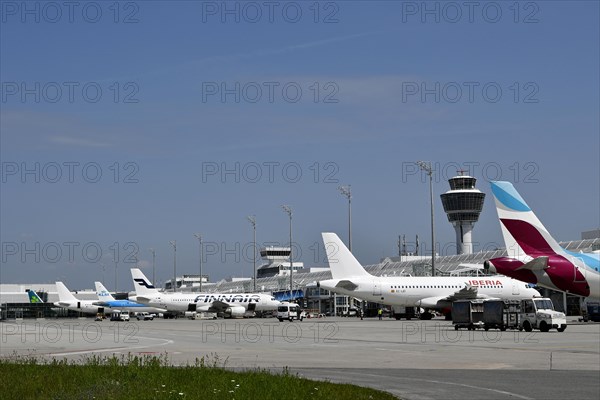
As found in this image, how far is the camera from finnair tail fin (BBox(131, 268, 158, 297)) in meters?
140

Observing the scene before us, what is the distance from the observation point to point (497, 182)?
59.6 m

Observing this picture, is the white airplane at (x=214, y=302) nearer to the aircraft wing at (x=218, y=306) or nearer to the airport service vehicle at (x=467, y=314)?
the aircraft wing at (x=218, y=306)

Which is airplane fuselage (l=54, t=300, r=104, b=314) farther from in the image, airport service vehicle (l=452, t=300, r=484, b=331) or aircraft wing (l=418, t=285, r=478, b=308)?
airport service vehicle (l=452, t=300, r=484, b=331)

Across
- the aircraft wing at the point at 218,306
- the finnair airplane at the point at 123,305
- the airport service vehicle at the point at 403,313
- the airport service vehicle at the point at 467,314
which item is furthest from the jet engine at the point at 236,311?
the airport service vehicle at the point at 467,314

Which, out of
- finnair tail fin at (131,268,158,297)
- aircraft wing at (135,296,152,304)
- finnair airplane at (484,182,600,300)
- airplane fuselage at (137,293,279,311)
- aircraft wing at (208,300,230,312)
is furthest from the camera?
finnair tail fin at (131,268,158,297)

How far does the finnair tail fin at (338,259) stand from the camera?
91.4 metres

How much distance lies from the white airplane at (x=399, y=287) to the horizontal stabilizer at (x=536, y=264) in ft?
114

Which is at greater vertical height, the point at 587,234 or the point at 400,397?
the point at 587,234

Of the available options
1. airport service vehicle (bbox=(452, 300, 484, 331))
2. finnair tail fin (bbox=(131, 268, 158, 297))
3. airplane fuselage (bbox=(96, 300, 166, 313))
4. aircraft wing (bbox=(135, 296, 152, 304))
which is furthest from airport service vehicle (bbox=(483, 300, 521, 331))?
airplane fuselage (bbox=(96, 300, 166, 313))

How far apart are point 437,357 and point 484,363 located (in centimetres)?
363

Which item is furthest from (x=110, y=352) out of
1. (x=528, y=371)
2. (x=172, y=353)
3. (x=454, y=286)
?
(x=454, y=286)

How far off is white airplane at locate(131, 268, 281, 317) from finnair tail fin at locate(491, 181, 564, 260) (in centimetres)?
7049

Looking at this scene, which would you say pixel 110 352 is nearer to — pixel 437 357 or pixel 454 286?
pixel 437 357

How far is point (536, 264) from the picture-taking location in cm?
5678
